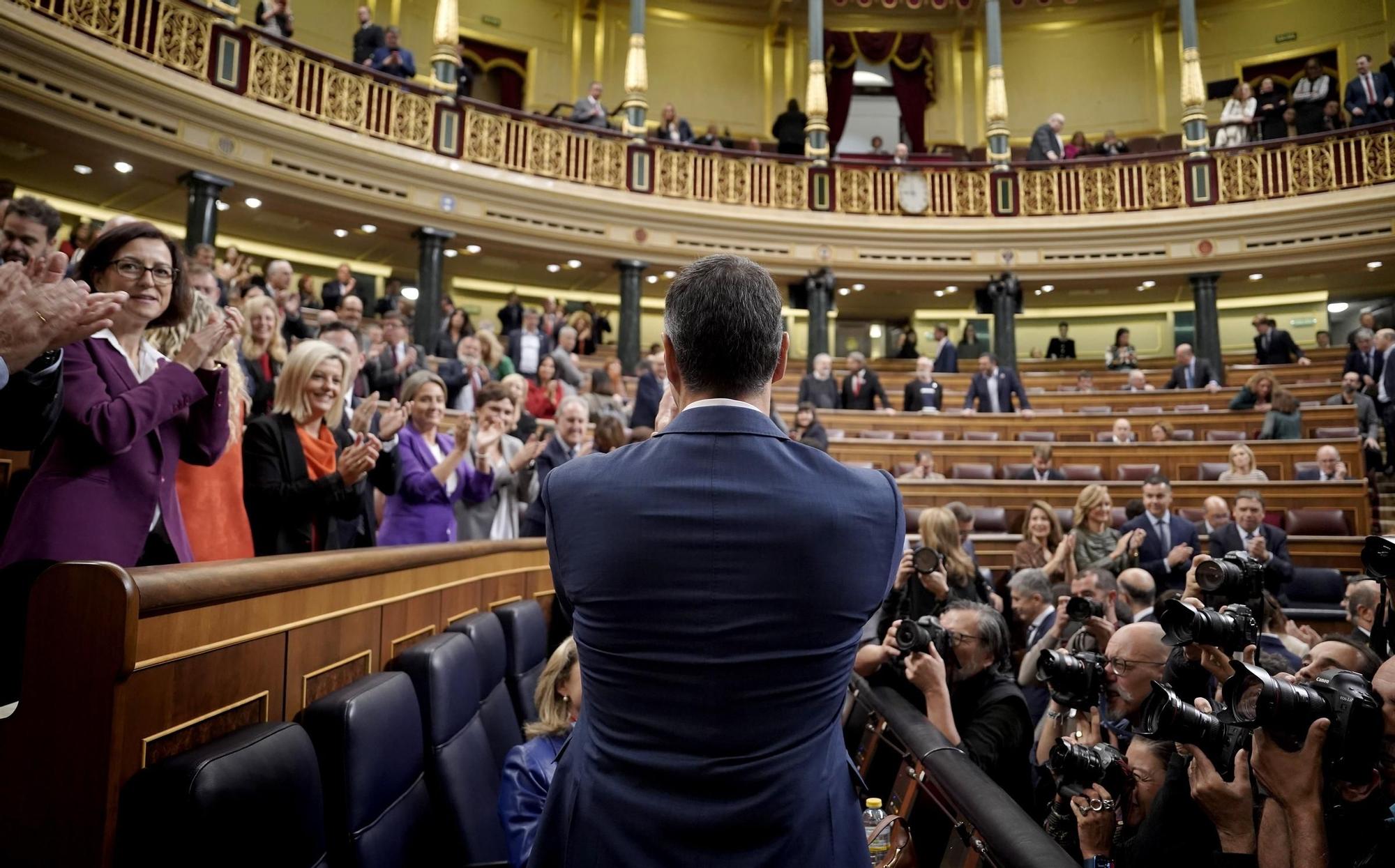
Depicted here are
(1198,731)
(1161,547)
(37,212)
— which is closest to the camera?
(1198,731)

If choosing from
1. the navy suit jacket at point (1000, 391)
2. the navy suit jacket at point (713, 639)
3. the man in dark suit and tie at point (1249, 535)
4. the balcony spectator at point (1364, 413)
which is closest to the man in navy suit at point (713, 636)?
the navy suit jacket at point (713, 639)

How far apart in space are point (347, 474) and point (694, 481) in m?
1.36

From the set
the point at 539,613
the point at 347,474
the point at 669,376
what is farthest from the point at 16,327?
the point at 539,613

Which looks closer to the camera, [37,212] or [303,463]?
[303,463]

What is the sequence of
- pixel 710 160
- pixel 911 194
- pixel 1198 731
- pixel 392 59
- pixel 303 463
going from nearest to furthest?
pixel 1198 731
pixel 303 463
pixel 392 59
pixel 710 160
pixel 911 194

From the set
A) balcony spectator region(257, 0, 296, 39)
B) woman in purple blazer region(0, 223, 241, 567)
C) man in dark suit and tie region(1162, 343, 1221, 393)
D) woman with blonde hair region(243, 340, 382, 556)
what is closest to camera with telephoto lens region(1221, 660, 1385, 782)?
woman in purple blazer region(0, 223, 241, 567)

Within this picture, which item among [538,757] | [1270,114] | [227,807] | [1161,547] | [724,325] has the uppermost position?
[1270,114]

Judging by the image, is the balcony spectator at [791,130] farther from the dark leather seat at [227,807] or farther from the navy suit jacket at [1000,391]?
the dark leather seat at [227,807]

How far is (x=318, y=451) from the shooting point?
2.18m

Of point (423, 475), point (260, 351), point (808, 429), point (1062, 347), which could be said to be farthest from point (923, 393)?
point (260, 351)

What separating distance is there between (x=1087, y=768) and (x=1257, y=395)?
23.8 ft

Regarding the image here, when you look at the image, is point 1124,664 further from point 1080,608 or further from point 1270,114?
point 1270,114

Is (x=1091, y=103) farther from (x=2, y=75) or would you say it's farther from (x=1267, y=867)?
(x=1267, y=867)

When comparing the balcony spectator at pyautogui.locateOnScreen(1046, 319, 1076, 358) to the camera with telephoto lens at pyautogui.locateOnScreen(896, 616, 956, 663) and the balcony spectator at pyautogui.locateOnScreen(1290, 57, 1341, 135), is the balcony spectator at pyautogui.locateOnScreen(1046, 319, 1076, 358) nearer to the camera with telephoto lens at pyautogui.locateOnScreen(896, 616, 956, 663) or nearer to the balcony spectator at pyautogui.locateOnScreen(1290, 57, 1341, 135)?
the balcony spectator at pyautogui.locateOnScreen(1290, 57, 1341, 135)
